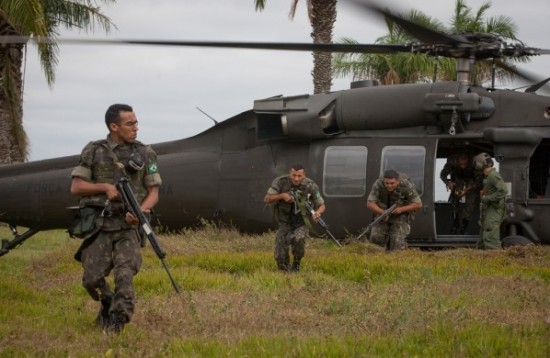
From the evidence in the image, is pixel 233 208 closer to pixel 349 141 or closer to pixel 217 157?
pixel 217 157

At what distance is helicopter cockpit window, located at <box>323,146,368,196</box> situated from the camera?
645 inches

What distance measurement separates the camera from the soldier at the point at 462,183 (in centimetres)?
1695

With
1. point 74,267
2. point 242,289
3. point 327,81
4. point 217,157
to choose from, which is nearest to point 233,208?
point 217,157

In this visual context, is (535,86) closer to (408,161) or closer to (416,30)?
(408,161)

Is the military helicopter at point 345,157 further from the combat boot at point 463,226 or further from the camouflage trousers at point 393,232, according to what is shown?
the camouflage trousers at point 393,232

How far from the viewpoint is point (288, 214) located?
13188 mm

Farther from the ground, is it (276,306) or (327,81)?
(327,81)

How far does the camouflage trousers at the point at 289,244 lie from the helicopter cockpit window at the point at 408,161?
347cm

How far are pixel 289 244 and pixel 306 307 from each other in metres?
3.54

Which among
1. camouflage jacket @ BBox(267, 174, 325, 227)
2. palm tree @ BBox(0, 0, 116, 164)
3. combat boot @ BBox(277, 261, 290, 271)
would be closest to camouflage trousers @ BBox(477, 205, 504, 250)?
camouflage jacket @ BBox(267, 174, 325, 227)

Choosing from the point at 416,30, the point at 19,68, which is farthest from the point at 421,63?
Result: the point at 416,30

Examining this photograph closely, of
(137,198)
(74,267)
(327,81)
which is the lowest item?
(74,267)

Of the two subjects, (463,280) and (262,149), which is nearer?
(463,280)

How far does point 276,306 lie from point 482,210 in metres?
7.03
